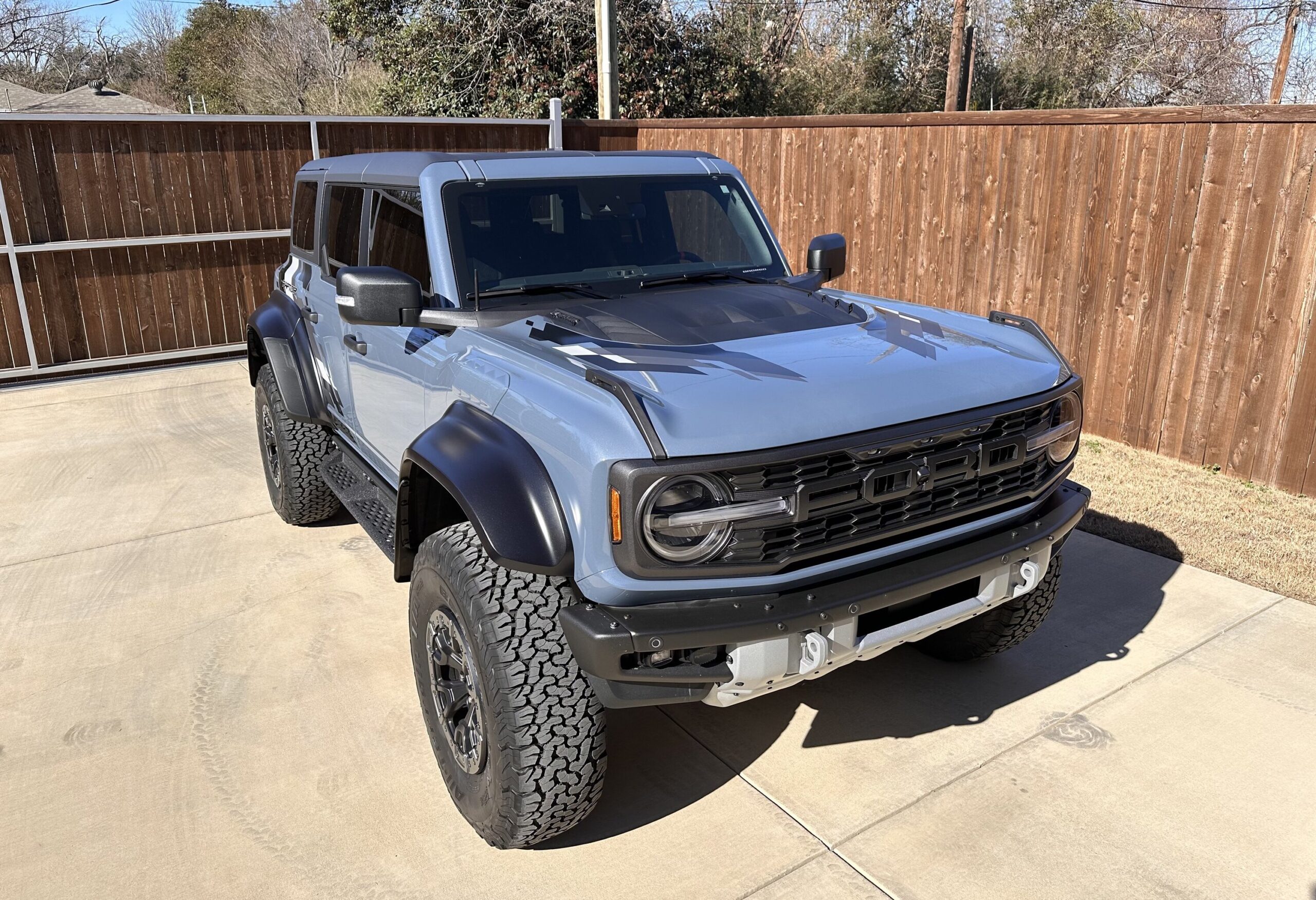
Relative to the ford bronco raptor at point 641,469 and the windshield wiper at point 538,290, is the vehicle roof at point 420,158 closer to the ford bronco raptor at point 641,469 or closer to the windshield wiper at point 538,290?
the ford bronco raptor at point 641,469

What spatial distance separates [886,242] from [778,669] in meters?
6.57

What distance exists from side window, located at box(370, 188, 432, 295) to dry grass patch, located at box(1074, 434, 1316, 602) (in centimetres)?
383

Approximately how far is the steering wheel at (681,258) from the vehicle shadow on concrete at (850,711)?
1761 millimetres

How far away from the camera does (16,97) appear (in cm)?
3878

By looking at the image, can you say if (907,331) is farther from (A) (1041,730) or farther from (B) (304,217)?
(B) (304,217)

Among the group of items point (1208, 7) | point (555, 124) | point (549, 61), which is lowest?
point (555, 124)

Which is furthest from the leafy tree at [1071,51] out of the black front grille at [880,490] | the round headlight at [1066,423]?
the black front grille at [880,490]

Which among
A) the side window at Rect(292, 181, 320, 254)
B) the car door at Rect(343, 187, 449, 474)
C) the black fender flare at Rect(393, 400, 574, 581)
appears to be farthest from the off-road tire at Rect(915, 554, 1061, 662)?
the side window at Rect(292, 181, 320, 254)

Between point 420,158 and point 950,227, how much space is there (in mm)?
5119

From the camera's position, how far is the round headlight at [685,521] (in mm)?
2590

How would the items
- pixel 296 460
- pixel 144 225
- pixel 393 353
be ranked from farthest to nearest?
pixel 144 225 < pixel 296 460 < pixel 393 353

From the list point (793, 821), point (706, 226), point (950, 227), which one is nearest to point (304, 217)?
point (706, 226)

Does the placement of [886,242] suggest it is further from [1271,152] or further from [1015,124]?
[1271,152]

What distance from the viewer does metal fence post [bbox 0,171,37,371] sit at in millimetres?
9211
